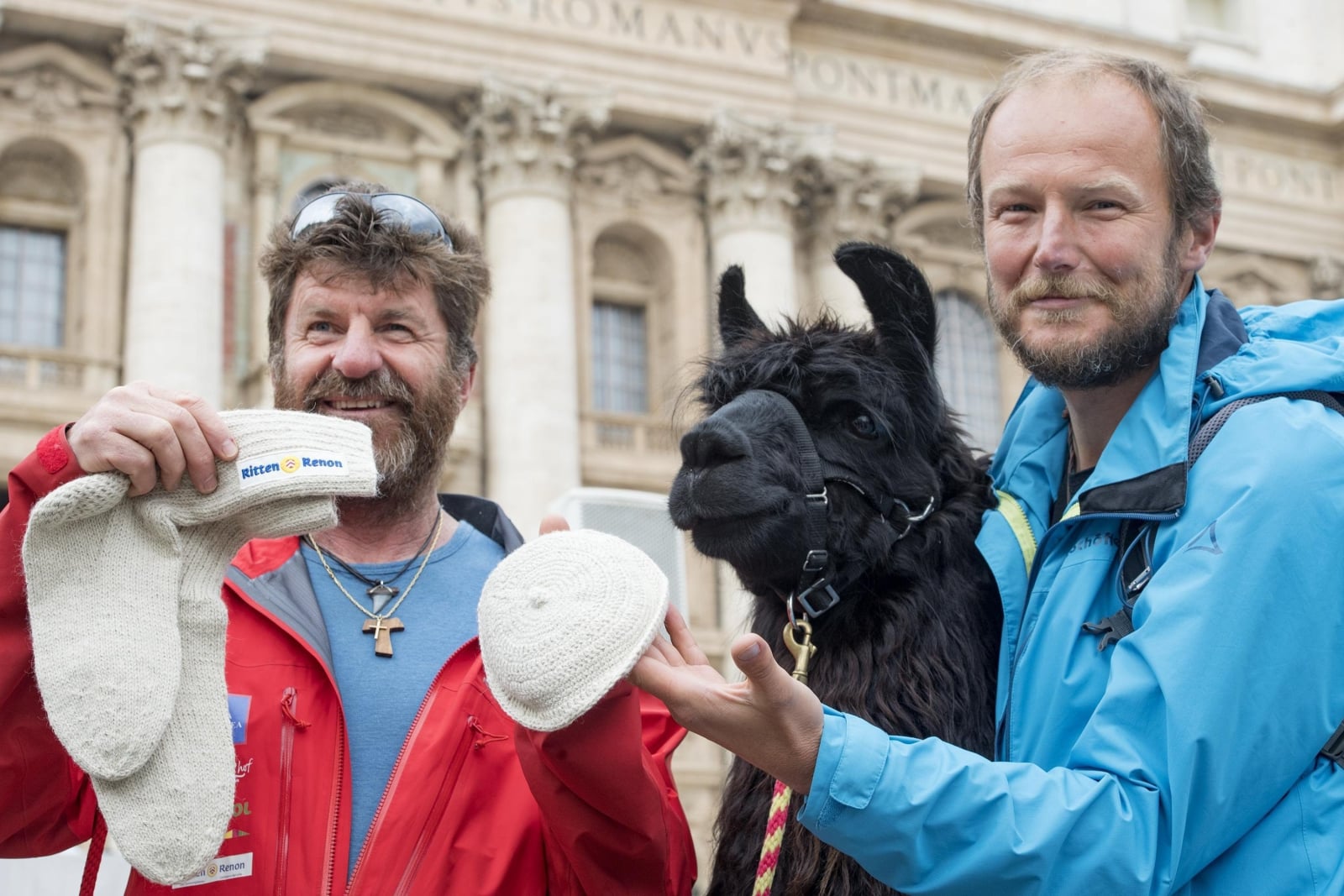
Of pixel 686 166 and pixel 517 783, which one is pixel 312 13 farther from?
pixel 517 783

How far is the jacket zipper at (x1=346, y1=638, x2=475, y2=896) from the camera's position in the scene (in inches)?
112

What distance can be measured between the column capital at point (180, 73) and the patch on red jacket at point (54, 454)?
1744 centimetres

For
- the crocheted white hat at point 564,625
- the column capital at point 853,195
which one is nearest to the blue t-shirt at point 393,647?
the crocheted white hat at point 564,625

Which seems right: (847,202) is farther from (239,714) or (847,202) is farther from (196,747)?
(196,747)

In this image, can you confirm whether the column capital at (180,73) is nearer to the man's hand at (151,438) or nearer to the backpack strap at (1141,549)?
the man's hand at (151,438)

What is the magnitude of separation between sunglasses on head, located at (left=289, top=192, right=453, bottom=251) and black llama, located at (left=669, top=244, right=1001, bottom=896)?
744 millimetres

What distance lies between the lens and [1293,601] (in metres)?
2.37

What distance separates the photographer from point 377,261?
3.40m

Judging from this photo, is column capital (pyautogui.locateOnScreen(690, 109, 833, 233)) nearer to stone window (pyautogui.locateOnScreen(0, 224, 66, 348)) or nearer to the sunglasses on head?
stone window (pyautogui.locateOnScreen(0, 224, 66, 348))

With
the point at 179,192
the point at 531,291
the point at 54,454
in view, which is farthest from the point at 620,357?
the point at 54,454

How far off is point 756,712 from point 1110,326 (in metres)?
1.03

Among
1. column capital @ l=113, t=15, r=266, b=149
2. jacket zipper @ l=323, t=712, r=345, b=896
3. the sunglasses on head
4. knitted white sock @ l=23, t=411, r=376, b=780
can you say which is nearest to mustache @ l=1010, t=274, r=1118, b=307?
knitted white sock @ l=23, t=411, r=376, b=780

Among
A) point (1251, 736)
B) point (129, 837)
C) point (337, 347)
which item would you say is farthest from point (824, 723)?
point (337, 347)

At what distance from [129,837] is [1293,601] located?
1886 millimetres
